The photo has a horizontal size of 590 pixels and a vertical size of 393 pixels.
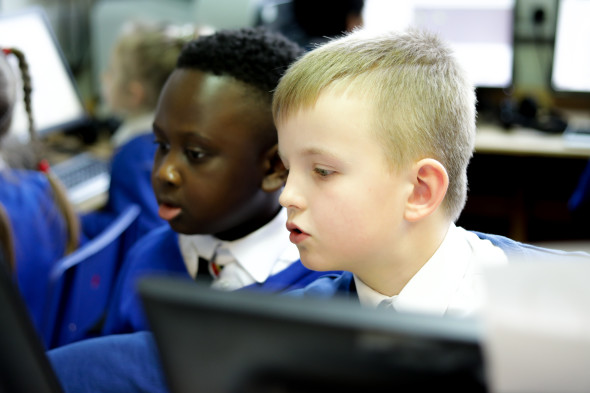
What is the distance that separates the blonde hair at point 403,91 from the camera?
80 centimetres

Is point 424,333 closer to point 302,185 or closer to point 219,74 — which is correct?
point 302,185

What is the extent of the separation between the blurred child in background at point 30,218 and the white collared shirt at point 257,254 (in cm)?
55

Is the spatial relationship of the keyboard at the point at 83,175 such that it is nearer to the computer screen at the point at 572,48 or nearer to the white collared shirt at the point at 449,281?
the white collared shirt at the point at 449,281

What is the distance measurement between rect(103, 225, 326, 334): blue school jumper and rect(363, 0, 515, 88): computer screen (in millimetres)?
1861

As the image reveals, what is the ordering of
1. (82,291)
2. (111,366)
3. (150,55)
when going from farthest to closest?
1. (150,55)
2. (82,291)
3. (111,366)

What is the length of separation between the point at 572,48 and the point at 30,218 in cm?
211

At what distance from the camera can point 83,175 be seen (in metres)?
2.22

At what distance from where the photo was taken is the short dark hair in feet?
3.43

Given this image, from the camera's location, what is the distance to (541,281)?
38 cm

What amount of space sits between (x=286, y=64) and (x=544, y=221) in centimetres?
240

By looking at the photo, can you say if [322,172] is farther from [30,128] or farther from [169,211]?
[30,128]

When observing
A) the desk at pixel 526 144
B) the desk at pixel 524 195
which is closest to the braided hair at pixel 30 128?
the desk at pixel 526 144

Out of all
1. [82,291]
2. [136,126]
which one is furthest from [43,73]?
[82,291]

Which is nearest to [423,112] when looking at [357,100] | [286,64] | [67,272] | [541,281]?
[357,100]
